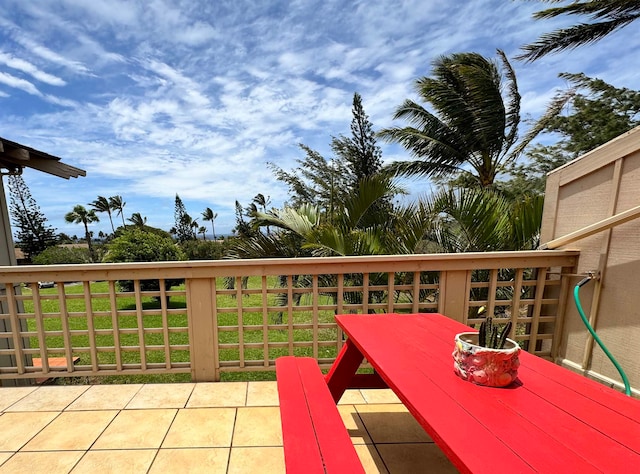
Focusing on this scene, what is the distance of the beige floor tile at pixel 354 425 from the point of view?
1.81 metres

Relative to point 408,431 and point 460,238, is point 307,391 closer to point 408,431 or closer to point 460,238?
point 408,431

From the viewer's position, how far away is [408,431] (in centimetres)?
189

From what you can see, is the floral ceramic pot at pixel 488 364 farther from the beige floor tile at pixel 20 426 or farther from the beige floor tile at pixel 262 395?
the beige floor tile at pixel 20 426

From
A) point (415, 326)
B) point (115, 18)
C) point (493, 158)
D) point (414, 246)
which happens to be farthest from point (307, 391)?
point (493, 158)

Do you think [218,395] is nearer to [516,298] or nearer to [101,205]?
[516,298]

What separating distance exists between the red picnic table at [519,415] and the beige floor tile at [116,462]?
1376 mm

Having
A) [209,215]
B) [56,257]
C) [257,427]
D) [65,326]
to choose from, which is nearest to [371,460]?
[257,427]

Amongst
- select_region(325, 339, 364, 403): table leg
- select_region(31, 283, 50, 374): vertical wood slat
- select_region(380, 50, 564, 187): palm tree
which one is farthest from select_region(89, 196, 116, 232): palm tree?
select_region(325, 339, 364, 403): table leg

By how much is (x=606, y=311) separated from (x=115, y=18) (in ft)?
20.4

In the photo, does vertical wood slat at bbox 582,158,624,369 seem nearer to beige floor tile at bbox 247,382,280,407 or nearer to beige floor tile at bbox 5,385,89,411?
beige floor tile at bbox 247,382,280,407

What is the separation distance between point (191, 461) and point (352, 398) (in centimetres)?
114

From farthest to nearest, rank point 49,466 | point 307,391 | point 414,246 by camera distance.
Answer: point 414,246, point 49,466, point 307,391

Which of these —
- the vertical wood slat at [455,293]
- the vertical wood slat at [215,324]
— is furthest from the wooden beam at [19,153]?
the vertical wood slat at [455,293]

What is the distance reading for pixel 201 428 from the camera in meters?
1.91
